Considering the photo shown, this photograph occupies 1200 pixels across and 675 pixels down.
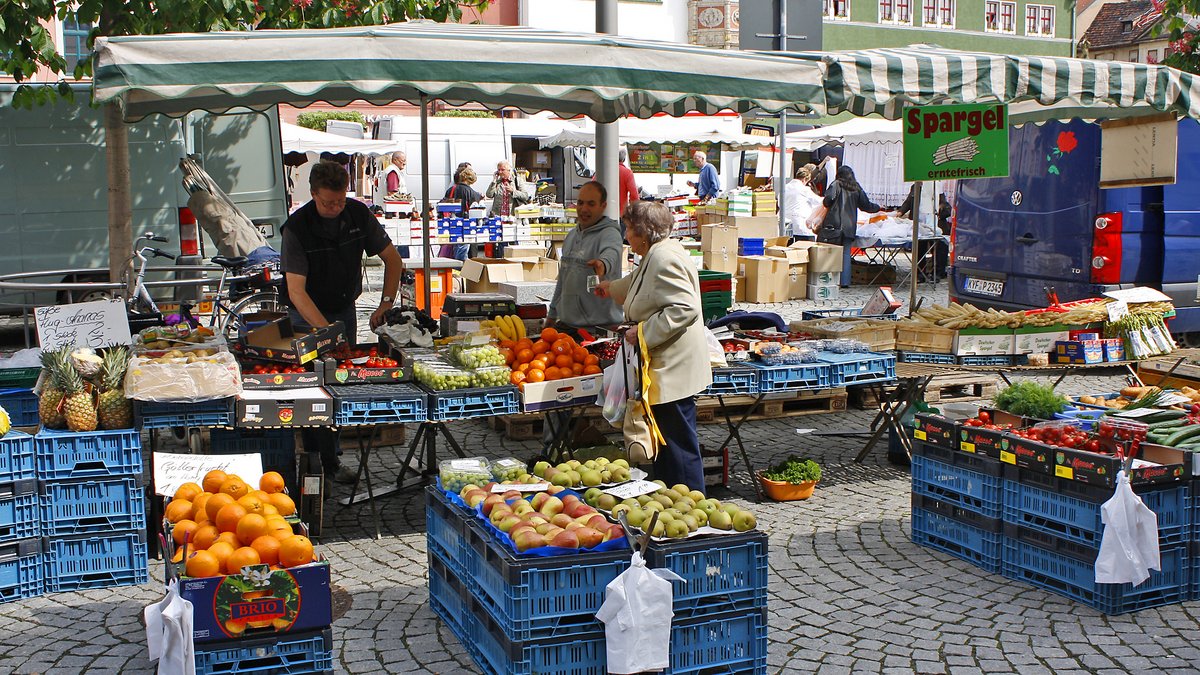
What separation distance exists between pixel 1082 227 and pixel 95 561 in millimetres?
8226

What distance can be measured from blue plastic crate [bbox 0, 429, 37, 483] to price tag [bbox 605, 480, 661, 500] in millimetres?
2758

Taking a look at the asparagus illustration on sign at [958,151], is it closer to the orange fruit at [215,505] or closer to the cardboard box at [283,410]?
the cardboard box at [283,410]

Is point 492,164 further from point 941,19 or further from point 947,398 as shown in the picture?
point 941,19

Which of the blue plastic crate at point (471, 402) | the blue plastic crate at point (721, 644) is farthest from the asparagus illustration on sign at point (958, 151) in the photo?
the blue plastic crate at point (721, 644)

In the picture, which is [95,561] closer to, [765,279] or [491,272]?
[491,272]

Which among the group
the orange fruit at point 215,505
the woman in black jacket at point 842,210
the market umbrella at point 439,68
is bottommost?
the orange fruit at point 215,505

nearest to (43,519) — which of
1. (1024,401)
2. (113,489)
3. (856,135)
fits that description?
(113,489)

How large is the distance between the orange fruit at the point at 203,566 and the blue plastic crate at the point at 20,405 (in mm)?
2743

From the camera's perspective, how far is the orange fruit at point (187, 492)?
5109 millimetres

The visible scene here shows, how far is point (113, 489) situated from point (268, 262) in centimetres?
631

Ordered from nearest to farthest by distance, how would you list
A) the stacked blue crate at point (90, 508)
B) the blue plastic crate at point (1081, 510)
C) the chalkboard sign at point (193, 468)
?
the blue plastic crate at point (1081, 510)
the chalkboard sign at point (193, 468)
the stacked blue crate at point (90, 508)

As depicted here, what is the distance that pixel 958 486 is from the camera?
6211mm

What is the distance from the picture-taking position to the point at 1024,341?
796 cm

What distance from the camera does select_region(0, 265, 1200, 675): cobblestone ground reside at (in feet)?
16.3
